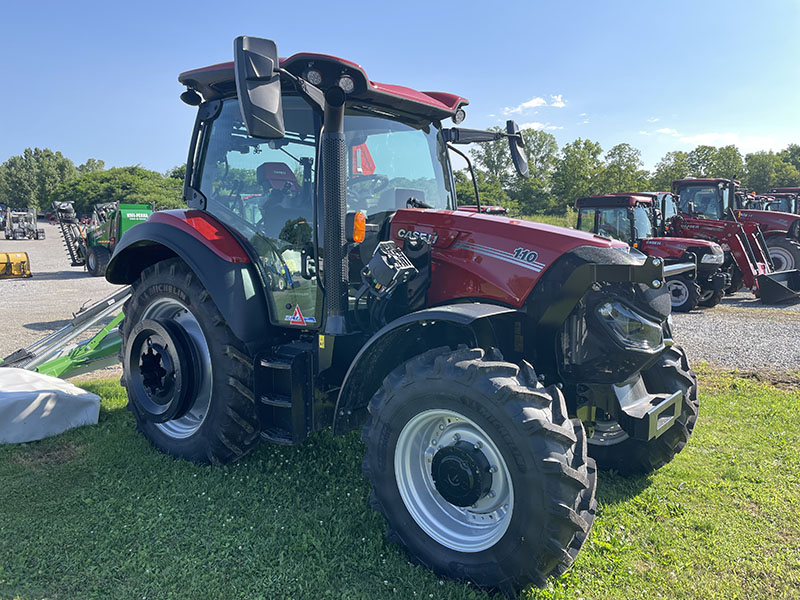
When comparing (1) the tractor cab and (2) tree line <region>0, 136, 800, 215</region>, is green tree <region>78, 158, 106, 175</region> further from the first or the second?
(1) the tractor cab

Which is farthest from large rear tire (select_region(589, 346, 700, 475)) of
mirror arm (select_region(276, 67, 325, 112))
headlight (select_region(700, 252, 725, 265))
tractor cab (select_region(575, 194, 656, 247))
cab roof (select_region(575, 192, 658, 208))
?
cab roof (select_region(575, 192, 658, 208))

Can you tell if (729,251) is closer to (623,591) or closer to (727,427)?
(727,427)

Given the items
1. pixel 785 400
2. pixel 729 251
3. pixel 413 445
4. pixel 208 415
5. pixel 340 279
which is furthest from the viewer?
pixel 729 251

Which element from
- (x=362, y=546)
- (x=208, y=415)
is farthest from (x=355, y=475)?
(x=208, y=415)

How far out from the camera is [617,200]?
12562 millimetres

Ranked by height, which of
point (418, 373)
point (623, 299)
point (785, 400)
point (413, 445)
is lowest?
point (785, 400)

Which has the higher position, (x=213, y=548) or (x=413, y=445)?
(x=413, y=445)

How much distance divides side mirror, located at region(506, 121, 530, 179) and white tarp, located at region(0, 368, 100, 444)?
3865 mm

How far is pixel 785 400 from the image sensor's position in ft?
18.0

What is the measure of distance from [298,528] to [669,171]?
56957 mm

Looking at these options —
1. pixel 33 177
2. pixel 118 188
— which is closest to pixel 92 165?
pixel 33 177

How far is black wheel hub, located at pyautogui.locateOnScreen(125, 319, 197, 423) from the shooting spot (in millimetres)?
3693

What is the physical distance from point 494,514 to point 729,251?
1182 centimetres

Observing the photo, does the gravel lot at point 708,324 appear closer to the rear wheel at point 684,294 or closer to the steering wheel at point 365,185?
the rear wheel at point 684,294
